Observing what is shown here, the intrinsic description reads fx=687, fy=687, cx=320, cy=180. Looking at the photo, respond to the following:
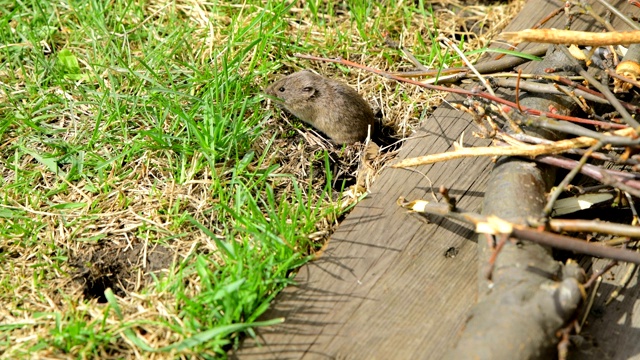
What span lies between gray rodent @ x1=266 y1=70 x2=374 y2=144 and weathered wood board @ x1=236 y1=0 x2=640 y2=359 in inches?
27.5

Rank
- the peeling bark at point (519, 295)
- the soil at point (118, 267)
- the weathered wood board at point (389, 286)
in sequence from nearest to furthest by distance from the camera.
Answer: the peeling bark at point (519, 295) < the weathered wood board at point (389, 286) < the soil at point (118, 267)

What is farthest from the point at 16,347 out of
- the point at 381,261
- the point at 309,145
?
the point at 309,145

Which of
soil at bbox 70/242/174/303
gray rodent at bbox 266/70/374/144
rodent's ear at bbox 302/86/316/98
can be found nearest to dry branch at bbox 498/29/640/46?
gray rodent at bbox 266/70/374/144

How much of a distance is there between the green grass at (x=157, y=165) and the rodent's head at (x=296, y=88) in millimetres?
134

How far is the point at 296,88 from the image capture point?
4535 millimetres

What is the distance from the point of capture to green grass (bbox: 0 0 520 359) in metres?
3.12

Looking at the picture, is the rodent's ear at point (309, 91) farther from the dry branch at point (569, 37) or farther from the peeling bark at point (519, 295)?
the peeling bark at point (519, 295)

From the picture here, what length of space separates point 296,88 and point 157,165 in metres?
1.10

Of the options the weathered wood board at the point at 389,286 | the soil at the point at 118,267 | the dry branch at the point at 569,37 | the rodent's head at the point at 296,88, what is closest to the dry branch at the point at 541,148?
the weathered wood board at the point at 389,286

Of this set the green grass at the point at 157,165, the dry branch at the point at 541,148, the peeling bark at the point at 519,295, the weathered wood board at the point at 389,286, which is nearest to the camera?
the peeling bark at the point at 519,295

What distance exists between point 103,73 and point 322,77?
1.44m

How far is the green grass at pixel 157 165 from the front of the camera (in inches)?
123

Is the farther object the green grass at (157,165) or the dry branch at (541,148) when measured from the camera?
the dry branch at (541,148)

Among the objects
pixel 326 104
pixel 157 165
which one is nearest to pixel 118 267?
pixel 157 165
